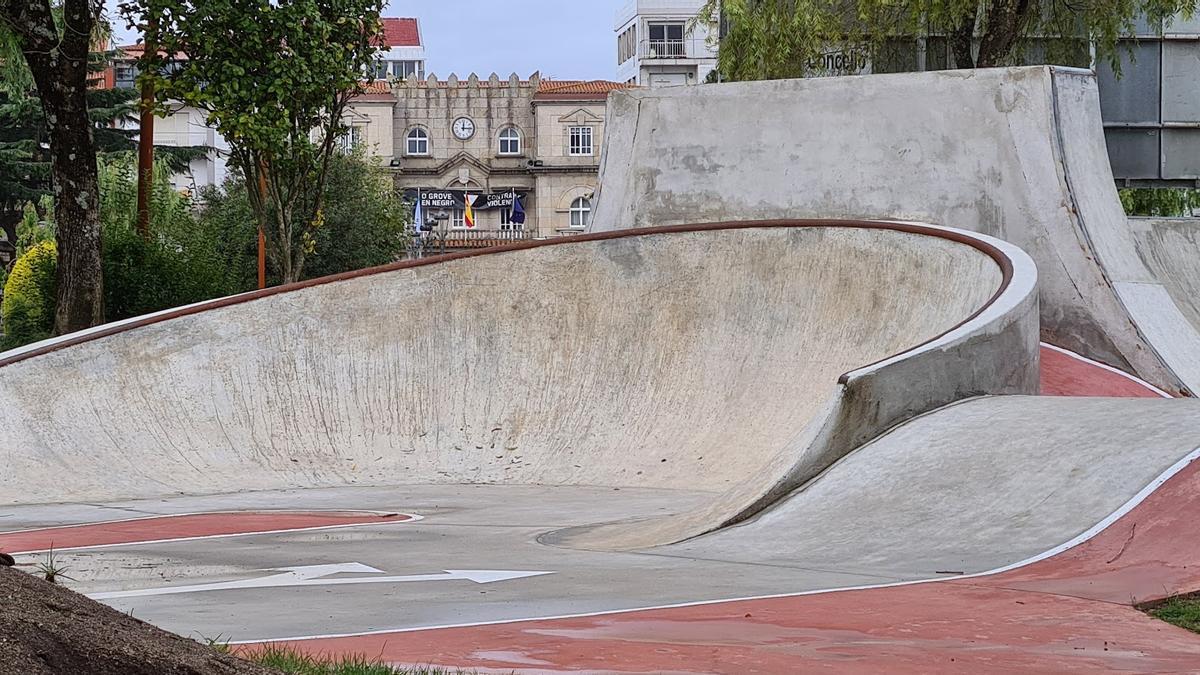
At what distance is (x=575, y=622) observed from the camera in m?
6.59

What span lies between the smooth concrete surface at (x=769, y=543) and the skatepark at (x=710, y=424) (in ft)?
0.14

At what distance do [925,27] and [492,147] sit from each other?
52891mm

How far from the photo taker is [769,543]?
9656 millimetres

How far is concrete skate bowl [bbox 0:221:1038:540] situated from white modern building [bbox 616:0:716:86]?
7137 cm

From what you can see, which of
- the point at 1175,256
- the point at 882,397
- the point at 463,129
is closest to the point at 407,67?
the point at 463,129

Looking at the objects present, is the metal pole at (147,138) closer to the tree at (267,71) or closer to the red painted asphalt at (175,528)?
the tree at (267,71)

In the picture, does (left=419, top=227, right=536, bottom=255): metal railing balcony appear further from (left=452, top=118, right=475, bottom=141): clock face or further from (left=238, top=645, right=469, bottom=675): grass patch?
(left=238, top=645, right=469, bottom=675): grass patch

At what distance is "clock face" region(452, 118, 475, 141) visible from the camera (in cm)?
7912

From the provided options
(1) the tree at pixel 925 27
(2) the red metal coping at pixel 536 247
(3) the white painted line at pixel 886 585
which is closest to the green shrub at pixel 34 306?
(2) the red metal coping at pixel 536 247

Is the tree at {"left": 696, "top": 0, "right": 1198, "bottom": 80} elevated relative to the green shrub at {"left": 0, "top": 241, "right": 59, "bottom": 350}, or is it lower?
elevated

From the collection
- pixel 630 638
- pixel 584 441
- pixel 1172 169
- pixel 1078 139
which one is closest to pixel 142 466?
pixel 584 441

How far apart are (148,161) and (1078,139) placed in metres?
14.8

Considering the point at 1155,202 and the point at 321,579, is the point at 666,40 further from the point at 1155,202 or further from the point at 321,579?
the point at 321,579

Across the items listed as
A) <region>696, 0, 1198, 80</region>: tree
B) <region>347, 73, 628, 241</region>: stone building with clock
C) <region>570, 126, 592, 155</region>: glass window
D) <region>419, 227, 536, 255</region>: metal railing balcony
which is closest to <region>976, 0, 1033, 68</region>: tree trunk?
<region>696, 0, 1198, 80</region>: tree
